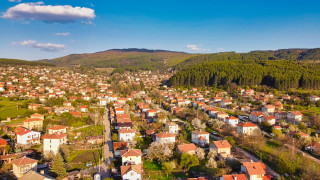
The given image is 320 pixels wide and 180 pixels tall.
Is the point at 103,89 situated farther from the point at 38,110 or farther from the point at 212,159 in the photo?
the point at 212,159

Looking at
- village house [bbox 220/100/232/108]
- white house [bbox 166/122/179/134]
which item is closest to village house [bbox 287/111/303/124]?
village house [bbox 220/100/232/108]

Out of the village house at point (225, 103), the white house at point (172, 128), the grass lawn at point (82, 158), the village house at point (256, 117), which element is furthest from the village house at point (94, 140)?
the village house at point (225, 103)

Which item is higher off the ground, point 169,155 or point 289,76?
point 289,76

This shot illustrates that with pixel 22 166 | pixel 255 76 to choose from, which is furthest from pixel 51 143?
pixel 255 76

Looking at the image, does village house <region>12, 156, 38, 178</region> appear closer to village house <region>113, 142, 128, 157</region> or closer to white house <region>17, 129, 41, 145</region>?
village house <region>113, 142, 128, 157</region>

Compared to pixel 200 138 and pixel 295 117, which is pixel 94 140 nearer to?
pixel 200 138

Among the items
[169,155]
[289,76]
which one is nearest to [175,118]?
[169,155]

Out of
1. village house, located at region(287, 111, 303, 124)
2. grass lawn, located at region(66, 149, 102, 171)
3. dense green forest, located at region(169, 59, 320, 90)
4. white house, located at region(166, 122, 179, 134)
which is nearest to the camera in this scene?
grass lawn, located at region(66, 149, 102, 171)

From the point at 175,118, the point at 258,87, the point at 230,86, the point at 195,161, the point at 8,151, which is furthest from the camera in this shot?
the point at 230,86

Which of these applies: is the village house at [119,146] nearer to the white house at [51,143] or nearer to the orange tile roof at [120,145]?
the orange tile roof at [120,145]
